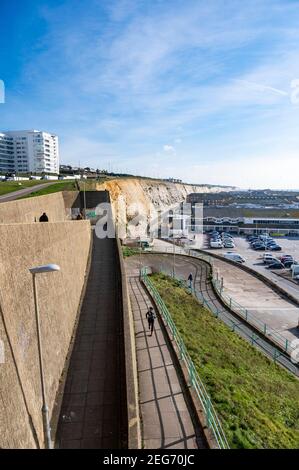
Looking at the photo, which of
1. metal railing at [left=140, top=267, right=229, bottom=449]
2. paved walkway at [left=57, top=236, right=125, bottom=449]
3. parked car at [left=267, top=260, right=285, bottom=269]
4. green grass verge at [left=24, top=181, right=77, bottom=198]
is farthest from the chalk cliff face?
paved walkway at [left=57, top=236, right=125, bottom=449]

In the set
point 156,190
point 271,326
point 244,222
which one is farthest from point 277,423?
point 156,190

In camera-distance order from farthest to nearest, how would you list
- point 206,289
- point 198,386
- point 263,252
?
point 263,252, point 206,289, point 198,386

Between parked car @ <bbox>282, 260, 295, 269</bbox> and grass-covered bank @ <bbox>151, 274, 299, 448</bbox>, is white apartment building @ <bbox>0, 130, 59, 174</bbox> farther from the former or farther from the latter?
grass-covered bank @ <bbox>151, 274, 299, 448</bbox>

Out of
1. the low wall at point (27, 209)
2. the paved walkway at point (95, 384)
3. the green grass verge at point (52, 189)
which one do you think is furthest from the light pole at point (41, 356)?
the green grass verge at point (52, 189)

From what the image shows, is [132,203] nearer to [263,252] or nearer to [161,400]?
[263,252]

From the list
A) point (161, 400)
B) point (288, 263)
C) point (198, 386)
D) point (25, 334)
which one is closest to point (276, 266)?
point (288, 263)

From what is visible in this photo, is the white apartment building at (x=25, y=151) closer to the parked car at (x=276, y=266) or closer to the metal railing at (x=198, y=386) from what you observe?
the parked car at (x=276, y=266)

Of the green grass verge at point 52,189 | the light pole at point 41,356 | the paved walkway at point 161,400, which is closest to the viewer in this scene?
the light pole at point 41,356
